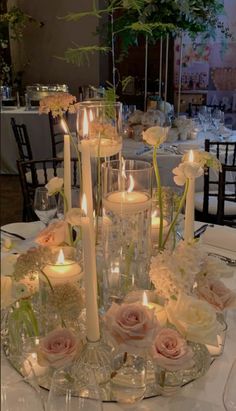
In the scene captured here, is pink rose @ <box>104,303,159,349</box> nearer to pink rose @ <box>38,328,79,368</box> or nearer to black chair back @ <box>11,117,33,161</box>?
pink rose @ <box>38,328,79,368</box>

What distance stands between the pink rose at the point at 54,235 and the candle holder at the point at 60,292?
0.09m

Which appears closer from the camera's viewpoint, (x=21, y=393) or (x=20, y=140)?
(x=21, y=393)

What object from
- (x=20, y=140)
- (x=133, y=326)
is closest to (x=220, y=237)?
(x=133, y=326)

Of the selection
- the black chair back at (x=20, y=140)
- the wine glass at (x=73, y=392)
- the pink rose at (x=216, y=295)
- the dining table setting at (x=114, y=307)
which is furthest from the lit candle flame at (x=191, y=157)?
the black chair back at (x=20, y=140)

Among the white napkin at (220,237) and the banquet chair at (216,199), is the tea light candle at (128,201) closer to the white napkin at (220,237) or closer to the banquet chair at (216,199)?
the white napkin at (220,237)

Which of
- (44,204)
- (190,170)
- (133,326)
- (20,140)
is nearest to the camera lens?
(133,326)

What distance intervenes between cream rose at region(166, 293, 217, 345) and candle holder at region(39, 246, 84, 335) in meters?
0.19

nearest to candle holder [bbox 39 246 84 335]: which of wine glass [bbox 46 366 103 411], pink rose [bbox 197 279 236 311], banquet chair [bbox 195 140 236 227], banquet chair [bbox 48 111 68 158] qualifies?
wine glass [bbox 46 366 103 411]

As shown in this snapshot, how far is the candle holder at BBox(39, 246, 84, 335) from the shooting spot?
835 mm

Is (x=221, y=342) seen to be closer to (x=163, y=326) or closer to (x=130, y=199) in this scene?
(x=163, y=326)

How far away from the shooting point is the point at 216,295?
2.99ft

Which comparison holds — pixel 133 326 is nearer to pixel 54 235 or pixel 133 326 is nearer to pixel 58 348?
pixel 58 348

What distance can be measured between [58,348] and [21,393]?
0.10 m

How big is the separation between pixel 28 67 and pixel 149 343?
6.61 m
